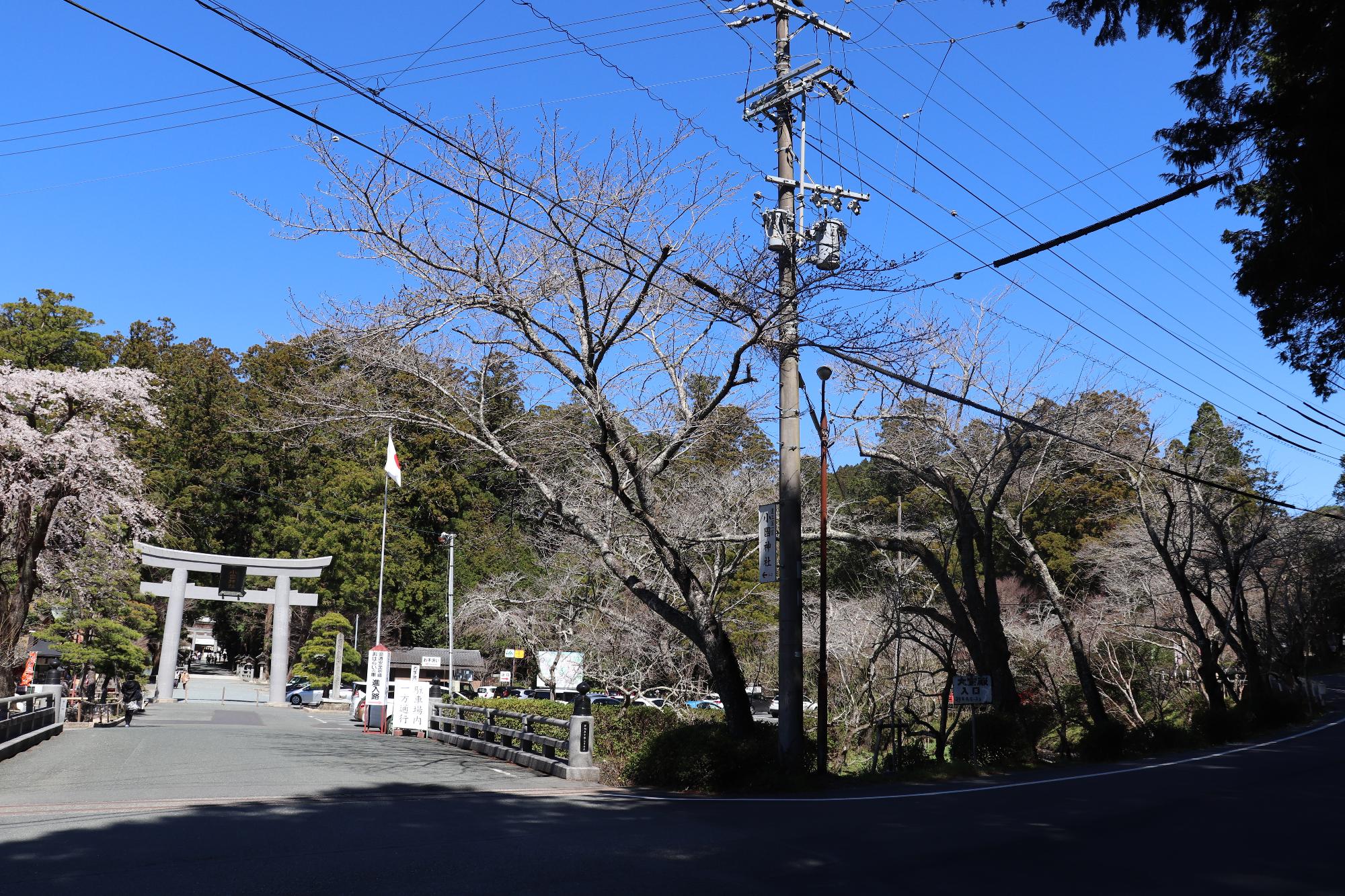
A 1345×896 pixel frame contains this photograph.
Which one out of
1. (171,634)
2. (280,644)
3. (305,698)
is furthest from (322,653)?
(171,634)

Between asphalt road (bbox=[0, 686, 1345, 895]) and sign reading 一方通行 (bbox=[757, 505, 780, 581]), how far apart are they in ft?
11.0

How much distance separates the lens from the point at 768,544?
1474 cm

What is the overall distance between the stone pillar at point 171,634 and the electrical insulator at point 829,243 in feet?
136

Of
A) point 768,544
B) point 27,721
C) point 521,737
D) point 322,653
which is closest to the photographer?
point 768,544

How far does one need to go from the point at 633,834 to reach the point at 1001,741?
38.4 feet

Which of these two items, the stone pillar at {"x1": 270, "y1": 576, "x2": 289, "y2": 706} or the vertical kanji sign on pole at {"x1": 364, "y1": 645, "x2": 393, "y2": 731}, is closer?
the vertical kanji sign on pole at {"x1": 364, "y1": 645, "x2": 393, "y2": 731}

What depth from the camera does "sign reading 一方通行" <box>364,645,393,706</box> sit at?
27.3 m

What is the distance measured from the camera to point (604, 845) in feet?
26.6

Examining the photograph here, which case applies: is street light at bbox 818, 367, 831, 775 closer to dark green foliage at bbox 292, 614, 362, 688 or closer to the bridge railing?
the bridge railing

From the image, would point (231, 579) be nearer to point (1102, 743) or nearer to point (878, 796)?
point (1102, 743)

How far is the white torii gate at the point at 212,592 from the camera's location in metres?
44.9

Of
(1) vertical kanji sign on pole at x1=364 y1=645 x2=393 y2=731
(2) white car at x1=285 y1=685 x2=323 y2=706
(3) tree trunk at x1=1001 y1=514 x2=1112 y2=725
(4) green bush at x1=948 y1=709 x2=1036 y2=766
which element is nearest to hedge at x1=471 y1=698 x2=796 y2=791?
(4) green bush at x1=948 y1=709 x2=1036 y2=766

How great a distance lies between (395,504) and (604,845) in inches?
1971

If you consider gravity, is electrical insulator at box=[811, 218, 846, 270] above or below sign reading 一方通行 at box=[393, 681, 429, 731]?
above
